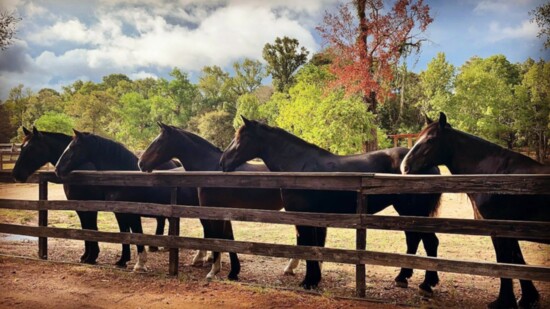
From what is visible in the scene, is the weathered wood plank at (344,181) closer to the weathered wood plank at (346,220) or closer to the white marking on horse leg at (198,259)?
the weathered wood plank at (346,220)

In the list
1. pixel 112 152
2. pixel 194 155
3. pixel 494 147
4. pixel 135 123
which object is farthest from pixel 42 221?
pixel 135 123

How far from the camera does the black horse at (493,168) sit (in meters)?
3.84

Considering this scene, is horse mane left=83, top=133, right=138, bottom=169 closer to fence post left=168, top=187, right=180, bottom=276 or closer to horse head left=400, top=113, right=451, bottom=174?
fence post left=168, top=187, right=180, bottom=276

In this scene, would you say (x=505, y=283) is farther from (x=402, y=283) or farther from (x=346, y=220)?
(x=346, y=220)

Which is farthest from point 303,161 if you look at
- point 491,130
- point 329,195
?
point 491,130

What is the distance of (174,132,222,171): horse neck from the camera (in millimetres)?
5816

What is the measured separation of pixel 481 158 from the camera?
13.9 ft

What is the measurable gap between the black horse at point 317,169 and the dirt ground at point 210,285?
1.45ft

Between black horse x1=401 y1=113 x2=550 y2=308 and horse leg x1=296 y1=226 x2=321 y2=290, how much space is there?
4.50ft

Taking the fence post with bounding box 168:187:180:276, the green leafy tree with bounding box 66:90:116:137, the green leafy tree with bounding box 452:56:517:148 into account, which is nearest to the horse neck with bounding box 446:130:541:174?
the fence post with bounding box 168:187:180:276

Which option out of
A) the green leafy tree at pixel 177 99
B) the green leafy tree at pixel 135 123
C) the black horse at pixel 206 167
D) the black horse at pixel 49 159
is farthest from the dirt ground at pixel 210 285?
the green leafy tree at pixel 177 99

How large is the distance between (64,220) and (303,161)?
769cm

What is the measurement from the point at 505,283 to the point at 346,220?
64.3 inches

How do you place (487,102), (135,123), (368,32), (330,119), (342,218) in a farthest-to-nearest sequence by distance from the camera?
(135,123)
(487,102)
(330,119)
(368,32)
(342,218)
